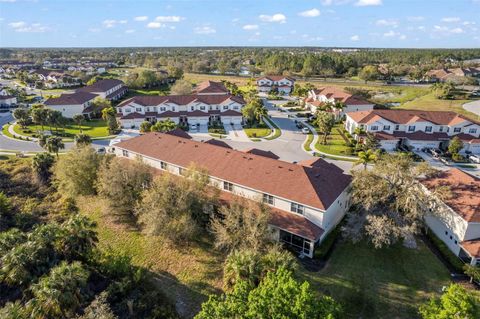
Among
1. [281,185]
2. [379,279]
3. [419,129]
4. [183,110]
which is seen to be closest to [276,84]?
[183,110]

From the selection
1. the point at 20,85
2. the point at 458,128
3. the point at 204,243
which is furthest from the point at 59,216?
the point at 20,85

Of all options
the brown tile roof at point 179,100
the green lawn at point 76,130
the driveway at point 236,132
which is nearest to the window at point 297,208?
the driveway at point 236,132

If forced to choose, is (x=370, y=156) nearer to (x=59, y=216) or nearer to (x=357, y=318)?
(x=357, y=318)

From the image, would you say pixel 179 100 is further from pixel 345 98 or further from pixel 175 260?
pixel 175 260

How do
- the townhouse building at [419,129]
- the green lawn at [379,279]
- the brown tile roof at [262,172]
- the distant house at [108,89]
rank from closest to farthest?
the green lawn at [379,279] → the brown tile roof at [262,172] → the townhouse building at [419,129] → the distant house at [108,89]

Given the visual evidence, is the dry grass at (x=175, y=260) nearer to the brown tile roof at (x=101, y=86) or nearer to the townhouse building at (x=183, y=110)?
the townhouse building at (x=183, y=110)

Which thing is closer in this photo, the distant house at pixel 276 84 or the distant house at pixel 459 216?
the distant house at pixel 459 216

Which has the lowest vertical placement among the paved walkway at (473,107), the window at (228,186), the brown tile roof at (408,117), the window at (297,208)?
the window at (297,208)
